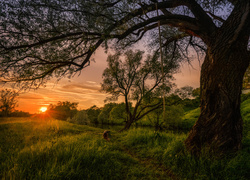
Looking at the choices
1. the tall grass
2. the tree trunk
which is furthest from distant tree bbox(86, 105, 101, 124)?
the tree trunk

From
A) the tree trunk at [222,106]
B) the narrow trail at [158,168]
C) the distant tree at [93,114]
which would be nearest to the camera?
the narrow trail at [158,168]

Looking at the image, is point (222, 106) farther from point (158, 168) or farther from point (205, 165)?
point (158, 168)

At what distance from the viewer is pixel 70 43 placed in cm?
543

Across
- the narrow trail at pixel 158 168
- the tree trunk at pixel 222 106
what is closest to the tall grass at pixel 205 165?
the narrow trail at pixel 158 168

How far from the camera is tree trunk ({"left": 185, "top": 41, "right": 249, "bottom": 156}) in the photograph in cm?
371

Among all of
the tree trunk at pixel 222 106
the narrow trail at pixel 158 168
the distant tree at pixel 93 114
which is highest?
the tree trunk at pixel 222 106

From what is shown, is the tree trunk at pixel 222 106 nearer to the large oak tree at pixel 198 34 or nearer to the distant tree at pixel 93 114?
the large oak tree at pixel 198 34

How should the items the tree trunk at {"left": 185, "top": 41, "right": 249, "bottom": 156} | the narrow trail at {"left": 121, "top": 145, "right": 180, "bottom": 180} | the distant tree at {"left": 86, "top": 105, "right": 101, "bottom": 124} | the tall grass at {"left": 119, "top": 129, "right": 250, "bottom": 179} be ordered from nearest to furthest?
the tall grass at {"left": 119, "top": 129, "right": 250, "bottom": 179} < the narrow trail at {"left": 121, "top": 145, "right": 180, "bottom": 180} < the tree trunk at {"left": 185, "top": 41, "right": 249, "bottom": 156} < the distant tree at {"left": 86, "top": 105, "right": 101, "bottom": 124}

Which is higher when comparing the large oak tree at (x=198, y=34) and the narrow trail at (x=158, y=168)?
the large oak tree at (x=198, y=34)

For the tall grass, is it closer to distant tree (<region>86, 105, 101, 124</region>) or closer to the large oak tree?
the large oak tree

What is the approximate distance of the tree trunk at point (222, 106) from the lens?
3.71m

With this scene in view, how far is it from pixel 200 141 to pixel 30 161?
17.2 feet

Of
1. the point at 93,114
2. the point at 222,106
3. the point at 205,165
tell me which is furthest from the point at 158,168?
the point at 93,114

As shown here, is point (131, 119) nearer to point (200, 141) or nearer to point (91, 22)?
point (200, 141)
